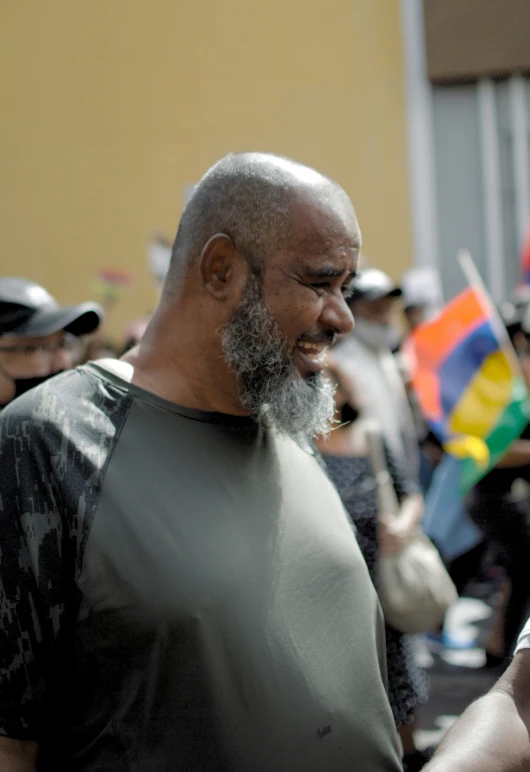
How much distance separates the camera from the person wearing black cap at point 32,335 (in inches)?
114

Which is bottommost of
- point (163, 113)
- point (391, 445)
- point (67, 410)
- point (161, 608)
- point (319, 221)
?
point (391, 445)

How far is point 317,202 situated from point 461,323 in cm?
318

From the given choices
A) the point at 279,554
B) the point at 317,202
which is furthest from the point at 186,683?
the point at 317,202

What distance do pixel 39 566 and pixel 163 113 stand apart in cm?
879

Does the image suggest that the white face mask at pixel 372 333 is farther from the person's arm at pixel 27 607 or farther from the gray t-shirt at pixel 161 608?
the person's arm at pixel 27 607

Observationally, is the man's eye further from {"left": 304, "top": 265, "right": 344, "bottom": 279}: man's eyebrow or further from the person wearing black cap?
the person wearing black cap

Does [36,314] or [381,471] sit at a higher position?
[36,314]

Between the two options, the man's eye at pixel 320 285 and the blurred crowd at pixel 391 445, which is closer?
the man's eye at pixel 320 285

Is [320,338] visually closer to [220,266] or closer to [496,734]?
[220,266]

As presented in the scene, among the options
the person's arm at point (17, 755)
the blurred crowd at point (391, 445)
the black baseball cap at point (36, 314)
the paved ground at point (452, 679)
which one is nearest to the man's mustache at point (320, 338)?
the blurred crowd at point (391, 445)

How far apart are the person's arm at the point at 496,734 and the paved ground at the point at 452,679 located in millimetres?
2751

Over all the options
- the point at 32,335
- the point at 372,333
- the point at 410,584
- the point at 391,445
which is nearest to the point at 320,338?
the point at 32,335

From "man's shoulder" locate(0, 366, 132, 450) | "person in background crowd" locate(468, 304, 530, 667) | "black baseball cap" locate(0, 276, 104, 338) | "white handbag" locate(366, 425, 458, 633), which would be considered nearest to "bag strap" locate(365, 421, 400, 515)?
"white handbag" locate(366, 425, 458, 633)

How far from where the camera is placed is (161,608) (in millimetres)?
1479
